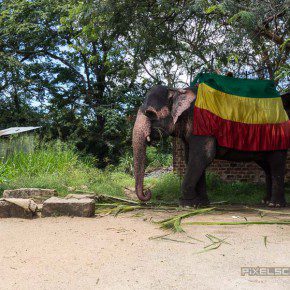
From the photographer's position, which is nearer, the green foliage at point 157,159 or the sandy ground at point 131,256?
the sandy ground at point 131,256

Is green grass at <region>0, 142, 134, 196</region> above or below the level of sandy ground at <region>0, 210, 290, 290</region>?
above

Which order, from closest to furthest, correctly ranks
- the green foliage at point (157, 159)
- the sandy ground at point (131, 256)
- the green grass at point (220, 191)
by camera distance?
the sandy ground at point (131, 256)
the green grass at point (220, 191)
the green foliage at point (157, 159)

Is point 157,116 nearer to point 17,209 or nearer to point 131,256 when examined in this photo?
point 17,209

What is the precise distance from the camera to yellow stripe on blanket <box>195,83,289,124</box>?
6410 millimetres

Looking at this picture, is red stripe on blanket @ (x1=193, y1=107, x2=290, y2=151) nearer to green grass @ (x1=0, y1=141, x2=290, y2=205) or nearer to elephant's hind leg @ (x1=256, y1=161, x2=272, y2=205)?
elephant's hind leg @ (x1=256, y1=161, x2=272, y2=205)

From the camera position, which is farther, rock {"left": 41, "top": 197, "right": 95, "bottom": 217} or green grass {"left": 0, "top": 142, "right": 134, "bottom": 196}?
green grass {"left": 0, "top": 142, "right": 134, "bottom": 196}

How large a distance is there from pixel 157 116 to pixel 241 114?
54.8 inches

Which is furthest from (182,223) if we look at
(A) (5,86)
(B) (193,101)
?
(A) (5,86)

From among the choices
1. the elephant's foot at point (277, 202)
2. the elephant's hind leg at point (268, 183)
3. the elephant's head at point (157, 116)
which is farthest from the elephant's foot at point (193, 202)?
the elephant's hind leg at point (268, 183)

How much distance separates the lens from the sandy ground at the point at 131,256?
9.24 ft

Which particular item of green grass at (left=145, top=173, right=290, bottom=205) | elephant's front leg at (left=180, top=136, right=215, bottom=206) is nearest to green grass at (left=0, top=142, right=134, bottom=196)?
green grass at (left=145, top=173, right=290, bottom=205)

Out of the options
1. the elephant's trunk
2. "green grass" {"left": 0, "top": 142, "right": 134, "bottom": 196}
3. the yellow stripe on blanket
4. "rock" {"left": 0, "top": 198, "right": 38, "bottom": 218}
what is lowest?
"rock" {"left": 0, "top": 198, "right": 38, "bottom": 218}

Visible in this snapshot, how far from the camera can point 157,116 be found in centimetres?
649

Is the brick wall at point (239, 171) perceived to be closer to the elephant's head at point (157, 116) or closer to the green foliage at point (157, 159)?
the elephant's head at point (157, 116)
